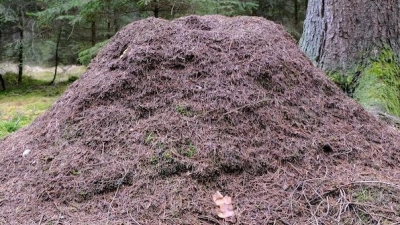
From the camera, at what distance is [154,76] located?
3.02m

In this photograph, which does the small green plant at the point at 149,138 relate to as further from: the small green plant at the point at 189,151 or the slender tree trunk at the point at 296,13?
the slender tree trunk at the point at 296,13

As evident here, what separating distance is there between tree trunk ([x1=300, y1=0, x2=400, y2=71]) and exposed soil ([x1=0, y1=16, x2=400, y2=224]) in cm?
90

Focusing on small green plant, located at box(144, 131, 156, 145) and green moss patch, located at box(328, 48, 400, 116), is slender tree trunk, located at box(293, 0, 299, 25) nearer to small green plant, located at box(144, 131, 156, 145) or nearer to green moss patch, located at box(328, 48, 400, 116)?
green moss patch, located at box(328, 48, 400, 116)

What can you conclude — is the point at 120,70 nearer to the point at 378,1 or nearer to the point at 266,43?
the point at 266,43

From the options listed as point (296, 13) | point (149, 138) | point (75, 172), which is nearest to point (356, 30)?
point (149, 138)

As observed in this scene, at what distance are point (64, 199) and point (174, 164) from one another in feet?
2.49

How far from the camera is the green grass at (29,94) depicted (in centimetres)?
655

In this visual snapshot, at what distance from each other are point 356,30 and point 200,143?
8.40 feet

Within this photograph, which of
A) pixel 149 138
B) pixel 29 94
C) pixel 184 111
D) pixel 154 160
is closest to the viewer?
pixel 154 160

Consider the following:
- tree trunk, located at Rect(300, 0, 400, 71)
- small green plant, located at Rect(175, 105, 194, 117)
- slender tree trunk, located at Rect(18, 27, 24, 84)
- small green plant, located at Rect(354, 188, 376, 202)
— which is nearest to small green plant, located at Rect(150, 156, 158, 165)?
small green plant, located at Rect(175, 105, 194, 117)

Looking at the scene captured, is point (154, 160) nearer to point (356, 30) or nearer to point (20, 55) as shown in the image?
point (356, 30)

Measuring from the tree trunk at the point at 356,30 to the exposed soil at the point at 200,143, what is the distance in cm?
90

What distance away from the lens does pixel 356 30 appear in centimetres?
402

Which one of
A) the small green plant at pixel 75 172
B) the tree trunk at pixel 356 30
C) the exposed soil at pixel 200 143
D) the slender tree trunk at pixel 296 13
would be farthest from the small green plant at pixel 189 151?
the slender tree trunk at pixel 296 13
